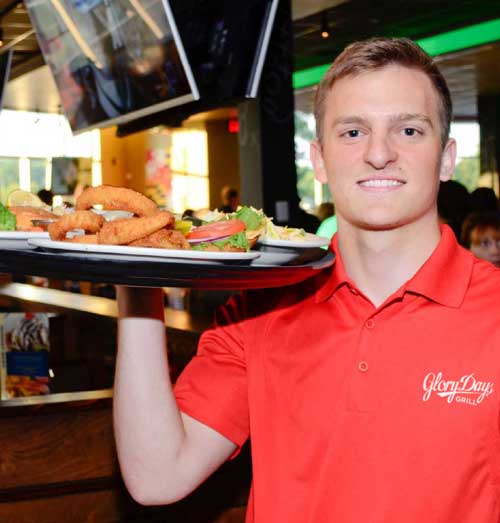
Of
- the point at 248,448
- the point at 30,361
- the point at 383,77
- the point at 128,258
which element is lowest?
the point at 248,448

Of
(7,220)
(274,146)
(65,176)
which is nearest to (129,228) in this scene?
(7,220)

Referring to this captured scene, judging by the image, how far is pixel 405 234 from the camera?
4.70ft

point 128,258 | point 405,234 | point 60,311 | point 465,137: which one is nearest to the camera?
point 128,258

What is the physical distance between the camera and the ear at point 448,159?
146 centimetres

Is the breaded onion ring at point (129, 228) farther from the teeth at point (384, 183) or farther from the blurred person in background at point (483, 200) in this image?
the blurred person in background at point (483, 200)

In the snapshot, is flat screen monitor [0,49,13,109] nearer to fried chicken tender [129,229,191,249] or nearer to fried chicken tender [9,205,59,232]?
fried chicken tender [9,205,59,232]

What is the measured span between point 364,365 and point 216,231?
0.33m

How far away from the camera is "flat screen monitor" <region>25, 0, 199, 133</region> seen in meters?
3.97

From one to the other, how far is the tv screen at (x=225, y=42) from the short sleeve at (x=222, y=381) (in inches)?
112

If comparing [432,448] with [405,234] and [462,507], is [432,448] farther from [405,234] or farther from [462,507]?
[405,234]

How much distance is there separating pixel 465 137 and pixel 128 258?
1751 cm

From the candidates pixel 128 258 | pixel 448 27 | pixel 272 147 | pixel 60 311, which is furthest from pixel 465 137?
pixel 128 258

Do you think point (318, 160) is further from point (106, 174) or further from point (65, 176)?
point (106, 174)

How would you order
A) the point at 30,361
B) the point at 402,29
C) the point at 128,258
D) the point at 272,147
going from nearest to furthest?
the point at 128,258 < the point at 30,361 < the point at 272,147 < the point at 402,29
